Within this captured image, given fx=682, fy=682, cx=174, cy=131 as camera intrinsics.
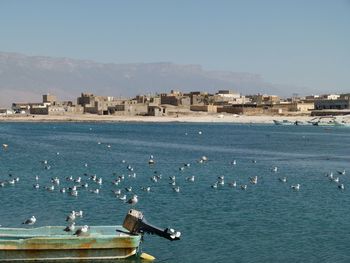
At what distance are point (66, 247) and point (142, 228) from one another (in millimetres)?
2538

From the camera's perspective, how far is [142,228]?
22.2 m

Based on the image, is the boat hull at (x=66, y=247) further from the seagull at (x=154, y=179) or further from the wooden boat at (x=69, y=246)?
the seagull at (x=154, y=179)

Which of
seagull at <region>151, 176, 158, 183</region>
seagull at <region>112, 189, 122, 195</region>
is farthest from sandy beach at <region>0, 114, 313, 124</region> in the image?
seagull at <region>112, 189, 122, 195</region>

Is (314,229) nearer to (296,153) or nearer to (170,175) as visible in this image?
(170,175)

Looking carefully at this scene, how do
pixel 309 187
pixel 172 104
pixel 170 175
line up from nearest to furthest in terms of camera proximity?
pixel 309 187 → pixel 170 175 → pixel 172 104

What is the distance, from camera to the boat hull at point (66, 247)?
21172 millimetres

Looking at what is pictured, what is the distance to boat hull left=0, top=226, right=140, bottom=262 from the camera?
2117 centimetres

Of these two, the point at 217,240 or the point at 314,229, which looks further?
the point at 314,229

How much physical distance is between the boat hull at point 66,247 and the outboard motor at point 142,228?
1.34ft

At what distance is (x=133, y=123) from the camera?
504 ft

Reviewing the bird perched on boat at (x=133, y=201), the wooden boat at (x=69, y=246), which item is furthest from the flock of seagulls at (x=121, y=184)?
the wooden boat at (x=69, y=246)

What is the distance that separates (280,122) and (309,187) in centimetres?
11381

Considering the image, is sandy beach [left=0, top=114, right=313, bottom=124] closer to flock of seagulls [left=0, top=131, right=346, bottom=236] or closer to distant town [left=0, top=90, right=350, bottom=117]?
distant town [left=0, top=90, right=350, bottom=117]

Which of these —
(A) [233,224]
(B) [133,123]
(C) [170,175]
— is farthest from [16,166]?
(B) [133,123]
